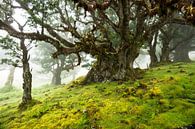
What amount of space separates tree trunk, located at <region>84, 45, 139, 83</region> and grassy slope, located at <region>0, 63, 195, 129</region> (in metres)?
1.41

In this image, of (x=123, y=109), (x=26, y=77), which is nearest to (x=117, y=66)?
(x=26, y=77)

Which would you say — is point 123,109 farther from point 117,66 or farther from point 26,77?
point 26,77

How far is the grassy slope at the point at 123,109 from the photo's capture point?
10.3m

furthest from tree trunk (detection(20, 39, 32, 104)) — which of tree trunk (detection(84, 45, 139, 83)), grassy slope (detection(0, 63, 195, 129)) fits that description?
tree trunk (detection(84, 45, 139, 83))

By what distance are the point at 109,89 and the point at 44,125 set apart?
4391mm

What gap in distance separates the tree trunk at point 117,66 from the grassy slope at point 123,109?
1407 millimetres

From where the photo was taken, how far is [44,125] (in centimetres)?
1126

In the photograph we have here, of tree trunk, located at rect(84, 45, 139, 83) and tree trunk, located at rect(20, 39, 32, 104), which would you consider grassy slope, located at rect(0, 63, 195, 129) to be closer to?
tree trunk, located at rect(20, 39, 32, 104)

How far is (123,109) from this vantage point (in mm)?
11344

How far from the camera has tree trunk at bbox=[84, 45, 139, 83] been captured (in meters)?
16.0

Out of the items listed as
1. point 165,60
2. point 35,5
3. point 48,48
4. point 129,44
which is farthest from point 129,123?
point 48,48

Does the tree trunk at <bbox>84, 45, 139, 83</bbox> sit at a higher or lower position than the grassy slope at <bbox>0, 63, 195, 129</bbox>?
higher

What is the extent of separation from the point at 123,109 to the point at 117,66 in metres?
5.45

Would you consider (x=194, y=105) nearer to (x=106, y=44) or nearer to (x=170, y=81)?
(x=170, y=81)
